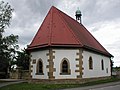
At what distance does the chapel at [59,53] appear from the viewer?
22922 millimetres

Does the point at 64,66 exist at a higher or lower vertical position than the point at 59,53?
lower

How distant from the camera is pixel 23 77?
38.3 metres

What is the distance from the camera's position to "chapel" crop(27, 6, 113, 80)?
902 inches

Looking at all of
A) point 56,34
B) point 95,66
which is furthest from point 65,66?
point 95,66

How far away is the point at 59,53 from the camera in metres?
23.2

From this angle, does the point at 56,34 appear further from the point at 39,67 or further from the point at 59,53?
the point at 39,67

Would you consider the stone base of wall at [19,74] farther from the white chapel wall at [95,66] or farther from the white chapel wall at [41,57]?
the white chapel wall at [95,66]

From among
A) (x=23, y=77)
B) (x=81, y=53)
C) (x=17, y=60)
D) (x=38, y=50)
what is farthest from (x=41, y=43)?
(x=17, y=60)

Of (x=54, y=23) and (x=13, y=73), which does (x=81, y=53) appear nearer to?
(x=54, y=23)

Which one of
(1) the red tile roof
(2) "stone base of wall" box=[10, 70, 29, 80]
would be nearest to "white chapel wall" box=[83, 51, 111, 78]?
(1) the red tile roof

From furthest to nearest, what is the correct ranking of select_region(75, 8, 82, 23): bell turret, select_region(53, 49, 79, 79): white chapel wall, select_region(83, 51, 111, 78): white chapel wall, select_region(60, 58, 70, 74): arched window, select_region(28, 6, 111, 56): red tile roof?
select_region(75, 8, 82, 23): bell turret < select_region(83, 51, 111, 78): white chapel wall < select_region(28, 6, 111, 56): red tile roof < select_region(60, 58, 70, 74): arched window < select_region(53, 49, 79, 79): white chapel wall

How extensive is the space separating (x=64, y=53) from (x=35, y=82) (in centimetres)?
454

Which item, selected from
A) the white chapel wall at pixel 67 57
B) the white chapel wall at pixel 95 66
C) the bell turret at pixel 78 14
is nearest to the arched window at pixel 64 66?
the white chapel wall at pixel 67 57

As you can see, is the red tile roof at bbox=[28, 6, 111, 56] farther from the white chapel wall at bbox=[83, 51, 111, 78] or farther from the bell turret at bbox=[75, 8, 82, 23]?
the bell turret at bbox=[75, 8, 82, 23]
